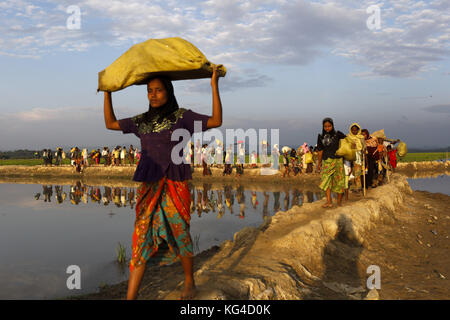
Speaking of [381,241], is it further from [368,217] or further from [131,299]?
[131,299]

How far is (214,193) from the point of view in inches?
727

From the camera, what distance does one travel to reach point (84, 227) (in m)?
11.6

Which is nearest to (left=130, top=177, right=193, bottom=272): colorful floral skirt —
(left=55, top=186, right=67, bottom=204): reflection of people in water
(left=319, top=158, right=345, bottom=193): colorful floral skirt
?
(left=319, top=158, right=345, bottom=193): colorful floral skirt

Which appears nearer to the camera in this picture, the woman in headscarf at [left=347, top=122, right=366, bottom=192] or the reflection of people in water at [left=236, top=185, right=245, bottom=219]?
the woman in headscarf at [left=347, top=122, right=366, bottom=192]

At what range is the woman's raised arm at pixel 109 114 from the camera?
3.22 metres

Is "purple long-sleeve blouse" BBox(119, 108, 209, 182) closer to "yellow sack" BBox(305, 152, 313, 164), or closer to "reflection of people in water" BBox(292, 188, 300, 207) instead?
"reflection of people in water" BBox(292, 188, 300, 207)

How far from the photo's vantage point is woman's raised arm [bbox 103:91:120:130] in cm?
322

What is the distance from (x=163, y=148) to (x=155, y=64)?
68 cm

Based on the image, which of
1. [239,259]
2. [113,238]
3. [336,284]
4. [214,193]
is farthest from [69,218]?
[336,284]

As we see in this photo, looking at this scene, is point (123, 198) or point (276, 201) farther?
point (123, 198)

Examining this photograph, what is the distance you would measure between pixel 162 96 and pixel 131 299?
1.65m

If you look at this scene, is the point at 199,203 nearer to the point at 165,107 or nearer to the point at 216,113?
the point at 165,107

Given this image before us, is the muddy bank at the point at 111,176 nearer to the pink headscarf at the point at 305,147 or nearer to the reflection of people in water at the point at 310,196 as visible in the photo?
the pink headscarf at the point at 305,147

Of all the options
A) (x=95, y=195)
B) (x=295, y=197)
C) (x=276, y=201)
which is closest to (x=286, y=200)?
(x=276, y=201)
